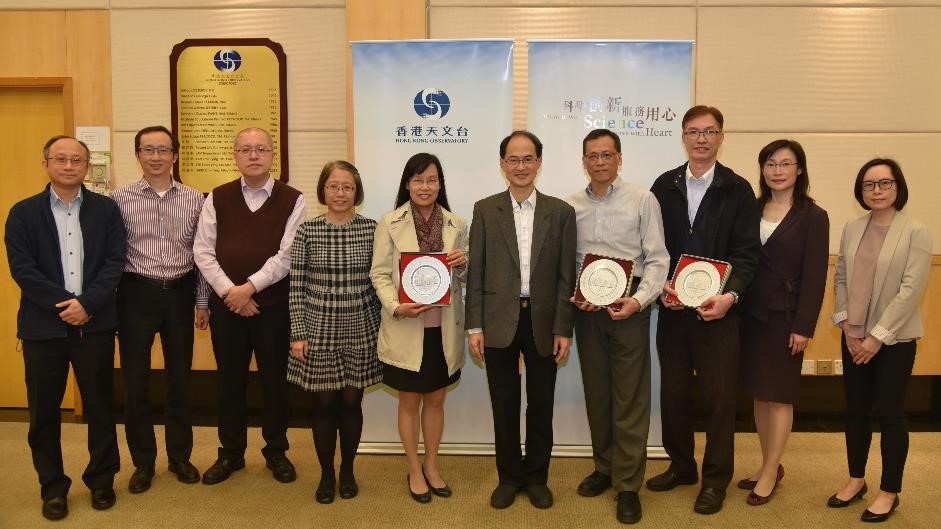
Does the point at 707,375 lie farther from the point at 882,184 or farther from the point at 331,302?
the point at 331,302

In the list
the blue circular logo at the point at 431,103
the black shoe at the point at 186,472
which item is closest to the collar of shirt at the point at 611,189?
the blue circular logo at the point at 431,103

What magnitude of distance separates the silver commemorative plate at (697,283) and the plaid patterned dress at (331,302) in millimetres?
1427

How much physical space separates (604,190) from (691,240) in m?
0.46

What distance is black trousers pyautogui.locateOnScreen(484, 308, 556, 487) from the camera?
2.85 m

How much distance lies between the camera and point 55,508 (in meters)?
2.89

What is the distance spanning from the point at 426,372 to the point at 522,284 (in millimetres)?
604

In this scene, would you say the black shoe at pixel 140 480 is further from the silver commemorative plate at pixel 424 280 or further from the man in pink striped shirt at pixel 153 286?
the silver commemorative plate at pixel 424 280

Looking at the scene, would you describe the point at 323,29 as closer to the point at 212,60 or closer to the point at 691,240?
the point at 212,60

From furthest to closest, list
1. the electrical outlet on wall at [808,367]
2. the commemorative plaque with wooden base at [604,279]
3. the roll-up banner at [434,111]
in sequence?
the electrical outlet on wall at [808,367] → the roll-up banner at [434,111] → the commemorative plaque with wooden base at [604,279]

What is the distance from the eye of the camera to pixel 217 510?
9.84ft

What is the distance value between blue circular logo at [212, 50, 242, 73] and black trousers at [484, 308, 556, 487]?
2884 mm

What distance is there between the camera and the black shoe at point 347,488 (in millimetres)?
3105

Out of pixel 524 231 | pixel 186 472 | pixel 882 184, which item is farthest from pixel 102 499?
pixel 882 184

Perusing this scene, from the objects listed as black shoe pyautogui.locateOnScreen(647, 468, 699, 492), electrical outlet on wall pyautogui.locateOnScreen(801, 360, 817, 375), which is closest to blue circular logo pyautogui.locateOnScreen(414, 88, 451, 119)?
black shoe pyautogui.locateOnScreen(647, 468, 699, 492)
